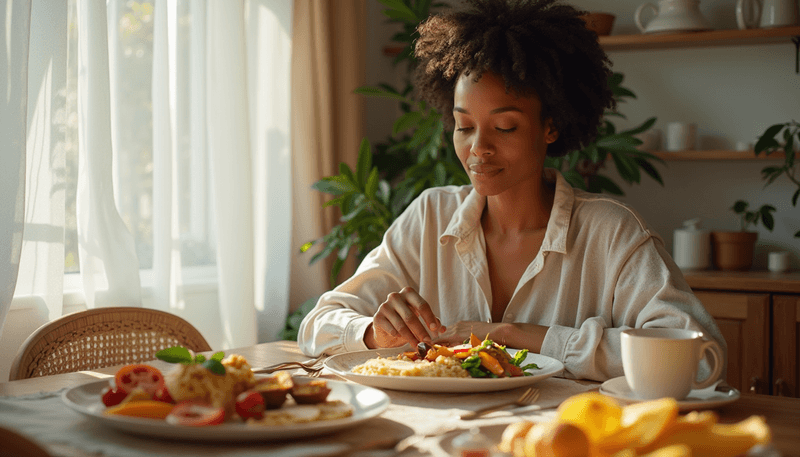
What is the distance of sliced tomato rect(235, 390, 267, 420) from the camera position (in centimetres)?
76

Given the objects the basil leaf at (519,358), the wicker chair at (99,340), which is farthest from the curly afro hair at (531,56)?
the wicker chair at (99,340)

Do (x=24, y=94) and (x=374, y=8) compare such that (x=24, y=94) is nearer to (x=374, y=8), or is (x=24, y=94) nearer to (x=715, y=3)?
(x=374, y=8)

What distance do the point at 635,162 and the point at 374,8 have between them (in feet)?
5.58

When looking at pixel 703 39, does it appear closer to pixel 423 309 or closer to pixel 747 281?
pixel 747 281

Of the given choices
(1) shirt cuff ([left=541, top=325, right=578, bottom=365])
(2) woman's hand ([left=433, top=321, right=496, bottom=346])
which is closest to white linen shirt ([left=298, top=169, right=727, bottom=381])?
(1) shirt cuff ([left=541, top=325, right=578, bottom=365])

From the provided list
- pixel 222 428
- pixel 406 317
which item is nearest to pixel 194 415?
pixel 222 428

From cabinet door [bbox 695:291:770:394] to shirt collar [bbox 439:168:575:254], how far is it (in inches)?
52.6

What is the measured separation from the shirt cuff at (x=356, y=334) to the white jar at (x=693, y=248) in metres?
2.05

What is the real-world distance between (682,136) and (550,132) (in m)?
1.74

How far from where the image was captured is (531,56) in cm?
151

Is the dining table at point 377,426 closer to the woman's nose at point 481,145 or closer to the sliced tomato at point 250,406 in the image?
the sliced tomato at point 250,406

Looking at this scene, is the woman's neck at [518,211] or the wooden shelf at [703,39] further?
the wooden shelf at [703,39]

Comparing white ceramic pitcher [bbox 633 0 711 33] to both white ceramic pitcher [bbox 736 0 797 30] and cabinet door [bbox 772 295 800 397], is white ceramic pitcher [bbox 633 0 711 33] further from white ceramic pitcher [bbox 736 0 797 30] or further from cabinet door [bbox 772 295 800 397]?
cabinet door [bbox 772 295 800 397]

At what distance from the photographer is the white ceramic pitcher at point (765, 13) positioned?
2.89m
